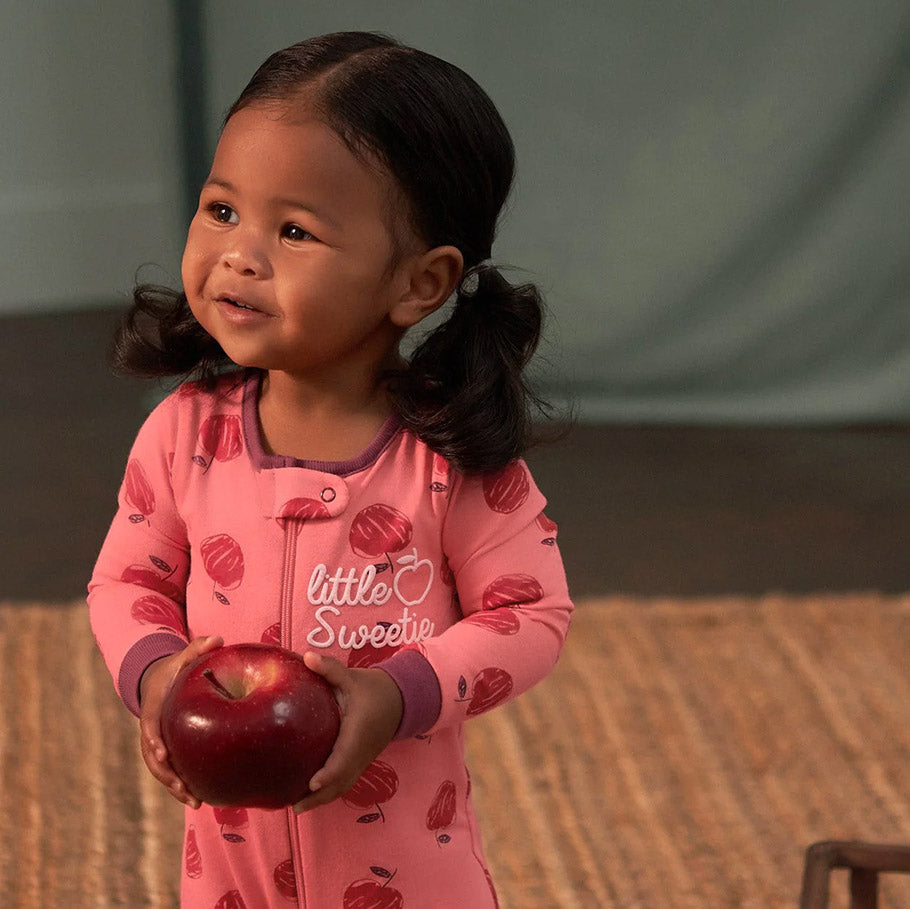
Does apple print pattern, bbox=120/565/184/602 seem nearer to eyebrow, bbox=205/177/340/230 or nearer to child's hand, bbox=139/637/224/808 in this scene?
child's hand, bbox=139/637/224/808

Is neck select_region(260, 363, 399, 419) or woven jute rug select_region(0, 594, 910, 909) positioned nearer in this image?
neck select_region(260, 363, 399, 419)

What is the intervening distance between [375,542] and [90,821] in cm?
94

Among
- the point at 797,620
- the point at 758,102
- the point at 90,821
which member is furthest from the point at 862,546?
the point at 90,821

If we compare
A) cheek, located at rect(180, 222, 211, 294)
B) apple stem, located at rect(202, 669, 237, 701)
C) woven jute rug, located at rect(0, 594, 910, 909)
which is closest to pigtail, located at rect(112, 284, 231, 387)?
cheek, located at rect(180, 222, 211, 294)

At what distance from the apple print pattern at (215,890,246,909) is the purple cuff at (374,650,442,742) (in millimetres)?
184

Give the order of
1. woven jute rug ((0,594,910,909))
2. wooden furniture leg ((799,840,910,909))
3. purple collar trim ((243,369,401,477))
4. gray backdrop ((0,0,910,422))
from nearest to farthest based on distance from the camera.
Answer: purple collar trim ((243,369,401,477)), wooden furniture leg ((799,840,910,909)), woven jute rug ((0,594,910,909)), gray backdrop ((0,0,910,422))

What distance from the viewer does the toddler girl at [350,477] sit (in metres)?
0.88

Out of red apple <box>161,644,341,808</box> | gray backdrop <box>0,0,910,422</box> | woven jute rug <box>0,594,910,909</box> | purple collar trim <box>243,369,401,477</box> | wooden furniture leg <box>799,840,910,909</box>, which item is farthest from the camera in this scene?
gray backdrop <box>0,0,910,422</box>

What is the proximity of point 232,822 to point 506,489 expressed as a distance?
276 millimetres

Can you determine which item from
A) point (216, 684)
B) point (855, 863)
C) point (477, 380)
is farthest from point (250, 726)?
point (855, 863)

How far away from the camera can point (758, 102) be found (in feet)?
8.35

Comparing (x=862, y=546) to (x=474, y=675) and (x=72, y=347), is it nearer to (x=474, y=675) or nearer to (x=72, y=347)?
(x=72, y=347)

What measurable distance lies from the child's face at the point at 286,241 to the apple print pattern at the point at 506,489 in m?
0.13

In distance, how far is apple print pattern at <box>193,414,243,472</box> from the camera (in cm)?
97
